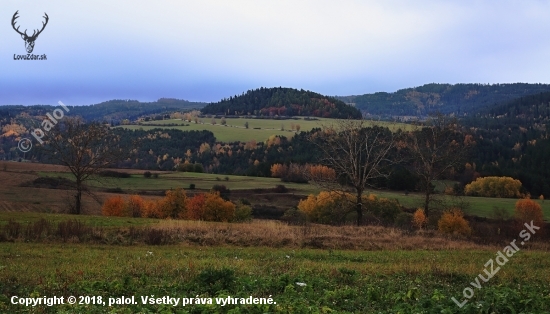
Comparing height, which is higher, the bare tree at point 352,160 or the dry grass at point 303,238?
the bare tree at point 352,160

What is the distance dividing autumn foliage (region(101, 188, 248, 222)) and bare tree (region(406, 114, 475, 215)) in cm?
2267

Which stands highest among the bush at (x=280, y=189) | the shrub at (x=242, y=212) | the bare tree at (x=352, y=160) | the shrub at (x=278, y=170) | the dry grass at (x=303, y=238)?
the bare tree at (x=352, y=160)

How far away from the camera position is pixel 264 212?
68.2 m

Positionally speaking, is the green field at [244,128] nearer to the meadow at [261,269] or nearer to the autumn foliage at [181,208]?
the autumn foliage at [181,208]

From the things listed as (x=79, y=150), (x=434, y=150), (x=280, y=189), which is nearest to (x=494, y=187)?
(x=280, y=189)

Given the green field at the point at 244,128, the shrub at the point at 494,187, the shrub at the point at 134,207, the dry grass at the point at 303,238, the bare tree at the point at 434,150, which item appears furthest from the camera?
the green field at the point at 244,128

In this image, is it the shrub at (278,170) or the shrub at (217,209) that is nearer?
the shrub at (217,209)

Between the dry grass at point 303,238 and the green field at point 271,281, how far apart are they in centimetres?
309

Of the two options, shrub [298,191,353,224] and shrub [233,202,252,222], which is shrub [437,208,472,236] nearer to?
shrub [298,191,353,224]

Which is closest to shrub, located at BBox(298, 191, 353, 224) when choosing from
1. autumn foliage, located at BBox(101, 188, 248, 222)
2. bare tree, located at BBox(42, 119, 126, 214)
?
autumn foliage, located at BBox(101, 188, 248, 222)

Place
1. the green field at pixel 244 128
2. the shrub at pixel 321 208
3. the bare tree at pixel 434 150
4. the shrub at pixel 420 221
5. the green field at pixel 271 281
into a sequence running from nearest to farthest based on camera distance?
the green field at pixel 271 281, the bare tree at pixel 434 150, the shrub at pixel 420 221, the shrub at pixel 321 208, the green field at pixel 244 128

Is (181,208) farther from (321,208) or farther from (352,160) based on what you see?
(352,160)

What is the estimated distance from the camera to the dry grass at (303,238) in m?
20.8

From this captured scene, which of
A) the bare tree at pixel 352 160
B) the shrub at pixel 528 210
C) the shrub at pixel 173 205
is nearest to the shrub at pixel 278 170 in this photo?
the shrub at pixel 173 205
